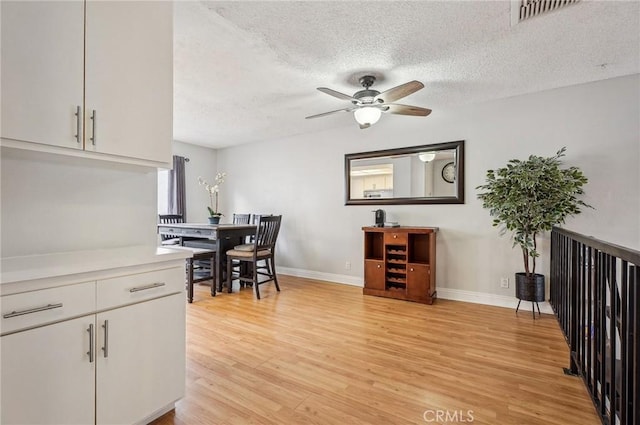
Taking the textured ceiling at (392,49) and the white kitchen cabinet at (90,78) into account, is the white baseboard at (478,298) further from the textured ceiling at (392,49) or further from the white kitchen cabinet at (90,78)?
the white kitchen cabinet at (90,78)

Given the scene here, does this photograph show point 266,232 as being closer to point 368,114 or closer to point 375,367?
point 368,114

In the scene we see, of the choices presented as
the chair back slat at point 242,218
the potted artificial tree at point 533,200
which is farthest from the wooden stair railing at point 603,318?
the chair back slat at point 242,218

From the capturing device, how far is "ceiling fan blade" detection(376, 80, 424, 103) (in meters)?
2.43

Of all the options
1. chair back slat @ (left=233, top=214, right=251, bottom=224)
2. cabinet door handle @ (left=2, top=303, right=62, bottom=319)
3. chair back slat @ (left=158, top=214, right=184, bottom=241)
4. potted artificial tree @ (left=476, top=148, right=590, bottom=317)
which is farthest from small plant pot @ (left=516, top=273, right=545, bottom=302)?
chair back slat @ (left=158, top=214, right=184, bottom=241)

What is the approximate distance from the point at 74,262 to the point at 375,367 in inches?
73.4

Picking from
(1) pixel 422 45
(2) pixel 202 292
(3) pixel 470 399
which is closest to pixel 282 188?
(2) pixel 202 292

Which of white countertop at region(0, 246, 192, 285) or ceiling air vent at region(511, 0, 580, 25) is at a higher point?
ceiling air vent at region(511, 0, 580, 25)

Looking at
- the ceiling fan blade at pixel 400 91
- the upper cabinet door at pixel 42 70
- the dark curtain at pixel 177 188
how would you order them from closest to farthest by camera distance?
the upper cabinet door at pixel 42 70 < the ceiling fan blade at pixel 400 91 < the dark curtain at pixel 177 188

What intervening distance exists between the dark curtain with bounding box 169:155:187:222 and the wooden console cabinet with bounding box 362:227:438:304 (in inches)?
138

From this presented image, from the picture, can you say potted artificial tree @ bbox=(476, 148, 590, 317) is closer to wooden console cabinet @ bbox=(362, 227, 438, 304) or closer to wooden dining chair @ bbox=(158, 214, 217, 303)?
wooden console cabinet @ bbox=(362, 227, 438, 304)

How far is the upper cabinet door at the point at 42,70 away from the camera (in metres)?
1.16

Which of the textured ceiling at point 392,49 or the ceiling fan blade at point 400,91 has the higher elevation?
the textured ceiling at point 392,49

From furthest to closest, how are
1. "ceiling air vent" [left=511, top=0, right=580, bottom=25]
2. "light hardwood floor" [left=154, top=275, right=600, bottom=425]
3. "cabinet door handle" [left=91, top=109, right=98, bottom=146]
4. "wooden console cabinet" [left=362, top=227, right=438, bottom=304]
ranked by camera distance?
"wooden console cabinet" [left=362, top=227, right=438, bottom=304]
"ceiling air vent" [left=511, top=0, right=580, bottom=25]
"light hardwood floor" [left=154, top=275, right=600, bottom=425]
"cabinet door handle" [left=91, top=109, right=98, bottom=146]

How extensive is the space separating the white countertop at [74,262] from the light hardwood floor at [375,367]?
87 centimetres
